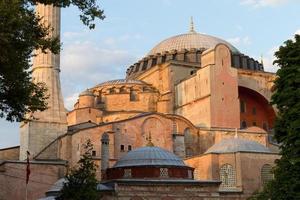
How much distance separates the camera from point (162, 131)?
33656mm

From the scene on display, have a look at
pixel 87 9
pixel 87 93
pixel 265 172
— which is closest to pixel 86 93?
pixel 87 93

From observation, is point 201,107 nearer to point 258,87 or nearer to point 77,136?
point 258,87

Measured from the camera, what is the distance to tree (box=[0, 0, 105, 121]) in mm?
10297

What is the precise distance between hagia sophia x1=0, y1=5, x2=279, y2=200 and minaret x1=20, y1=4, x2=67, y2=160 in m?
0.05

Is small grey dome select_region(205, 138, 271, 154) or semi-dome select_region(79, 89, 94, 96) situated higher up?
semi-dome select_region(79, 89, 94, 96)

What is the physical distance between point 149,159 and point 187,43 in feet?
68.3

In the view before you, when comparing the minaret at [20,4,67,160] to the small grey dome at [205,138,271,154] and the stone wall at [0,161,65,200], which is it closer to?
the stone wall at [0,161,65,200]

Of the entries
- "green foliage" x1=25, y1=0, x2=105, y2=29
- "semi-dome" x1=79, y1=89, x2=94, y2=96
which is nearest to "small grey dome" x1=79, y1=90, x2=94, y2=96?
"semi-dome" x1=79, y1=89, x2=94, y2=96

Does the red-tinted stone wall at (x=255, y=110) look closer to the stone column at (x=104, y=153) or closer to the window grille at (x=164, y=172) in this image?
the stone column at (x=104, y=153)

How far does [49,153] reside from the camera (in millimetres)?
32281

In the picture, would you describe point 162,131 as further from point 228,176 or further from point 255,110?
point 255,110

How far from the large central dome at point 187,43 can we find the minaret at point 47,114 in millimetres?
13545

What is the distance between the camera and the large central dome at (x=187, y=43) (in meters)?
44.3

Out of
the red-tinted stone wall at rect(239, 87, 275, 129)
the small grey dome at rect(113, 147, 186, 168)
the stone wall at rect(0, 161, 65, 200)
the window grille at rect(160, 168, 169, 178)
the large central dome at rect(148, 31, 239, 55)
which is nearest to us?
the window grille at rect(160, 168, 169, 178)
